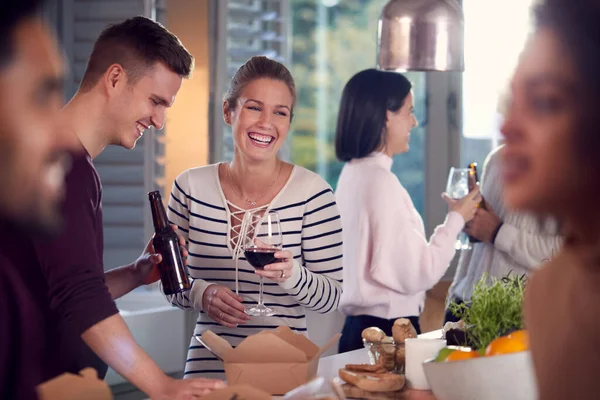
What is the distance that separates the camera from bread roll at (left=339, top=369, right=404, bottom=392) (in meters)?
1.76

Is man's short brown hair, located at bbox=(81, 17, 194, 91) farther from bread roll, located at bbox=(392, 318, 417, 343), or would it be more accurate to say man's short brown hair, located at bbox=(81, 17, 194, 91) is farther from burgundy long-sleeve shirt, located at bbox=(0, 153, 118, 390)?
bread roll, located at bbox=(392, 318, 417, 343)

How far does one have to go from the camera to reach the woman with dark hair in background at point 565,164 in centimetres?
74

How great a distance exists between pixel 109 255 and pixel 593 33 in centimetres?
296

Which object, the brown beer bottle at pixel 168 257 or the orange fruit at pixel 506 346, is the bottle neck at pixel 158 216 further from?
the orange fruit at pixel 506 346

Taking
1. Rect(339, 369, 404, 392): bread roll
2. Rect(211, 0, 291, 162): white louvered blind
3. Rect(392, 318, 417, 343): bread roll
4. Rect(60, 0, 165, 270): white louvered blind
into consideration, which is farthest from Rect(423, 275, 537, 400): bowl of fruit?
Rect(211, 0, 291, 162): white louvered blind

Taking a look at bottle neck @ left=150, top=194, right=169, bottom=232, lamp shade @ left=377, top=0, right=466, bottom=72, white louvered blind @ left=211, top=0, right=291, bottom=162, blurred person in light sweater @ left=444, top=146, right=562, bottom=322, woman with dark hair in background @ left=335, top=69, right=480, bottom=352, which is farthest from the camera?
white louvered blind @ left=211, top=0, right=291, bottom=162

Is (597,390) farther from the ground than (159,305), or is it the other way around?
(597,390)

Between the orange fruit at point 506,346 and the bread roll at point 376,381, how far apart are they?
12.3 inches

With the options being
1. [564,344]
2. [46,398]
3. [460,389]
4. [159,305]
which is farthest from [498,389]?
[159,305]

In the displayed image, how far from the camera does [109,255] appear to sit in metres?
3.48

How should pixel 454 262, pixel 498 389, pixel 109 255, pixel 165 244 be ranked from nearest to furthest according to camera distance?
1. pixel 498 389
2. pixel 165 244
3. pixel 109 255
4. pixel 454 262

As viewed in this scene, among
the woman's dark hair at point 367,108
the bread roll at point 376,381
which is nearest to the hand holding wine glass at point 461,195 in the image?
the woman's dark hair at point 367,108

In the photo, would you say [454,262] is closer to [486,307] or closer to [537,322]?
[486,307]

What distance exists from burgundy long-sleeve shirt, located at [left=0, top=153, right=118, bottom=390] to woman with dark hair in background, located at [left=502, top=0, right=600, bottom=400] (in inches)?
33.9
